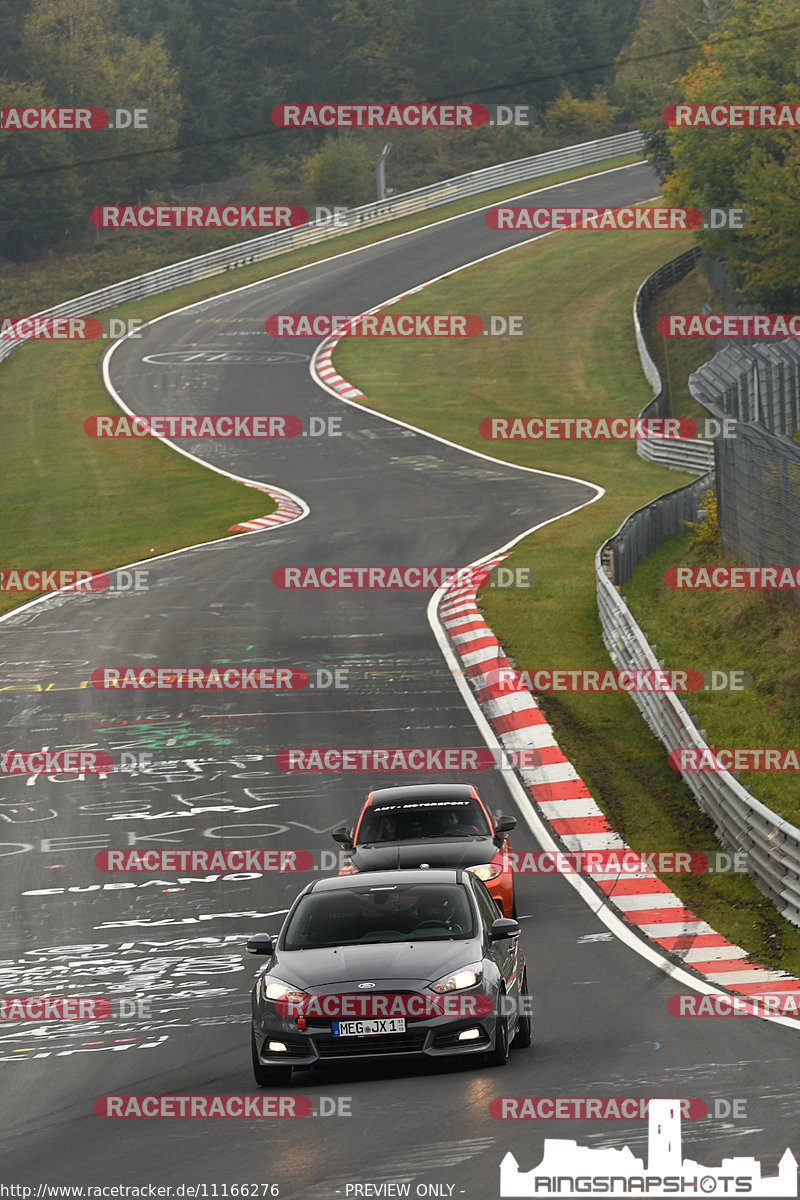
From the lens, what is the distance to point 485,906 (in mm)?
11680

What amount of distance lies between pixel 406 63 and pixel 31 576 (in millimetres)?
81527

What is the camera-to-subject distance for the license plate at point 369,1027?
10156 mm

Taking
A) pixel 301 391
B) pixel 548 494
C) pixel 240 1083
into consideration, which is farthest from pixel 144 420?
pixel 240 1083

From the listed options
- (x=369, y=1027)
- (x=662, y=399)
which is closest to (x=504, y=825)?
(x=369, y=1027)

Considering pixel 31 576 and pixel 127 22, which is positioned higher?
pixel 127 22

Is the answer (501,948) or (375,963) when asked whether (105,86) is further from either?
(375,963)

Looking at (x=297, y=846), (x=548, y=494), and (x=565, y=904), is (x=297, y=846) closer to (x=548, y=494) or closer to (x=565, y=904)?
(x=565, y=904)

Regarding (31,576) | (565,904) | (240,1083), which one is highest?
(240,1083)

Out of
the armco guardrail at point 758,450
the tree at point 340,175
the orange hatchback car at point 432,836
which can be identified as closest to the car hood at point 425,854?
the orange hatchback car at point 432,836

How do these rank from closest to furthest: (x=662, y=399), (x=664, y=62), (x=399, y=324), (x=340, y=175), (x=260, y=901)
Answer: (x=260, y=901) < (x=662, y=399) < (x=399, y=324) < (x=664, y=62) < (x=340, y=175)

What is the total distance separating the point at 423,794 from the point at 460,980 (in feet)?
19.7

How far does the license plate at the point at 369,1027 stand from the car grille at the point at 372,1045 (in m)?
0.03

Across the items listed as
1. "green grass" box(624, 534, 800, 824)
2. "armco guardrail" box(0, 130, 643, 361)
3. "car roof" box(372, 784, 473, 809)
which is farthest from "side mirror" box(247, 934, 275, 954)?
"armco guardrail" box(0, 130, 643, 361)

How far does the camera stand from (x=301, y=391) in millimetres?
57000
